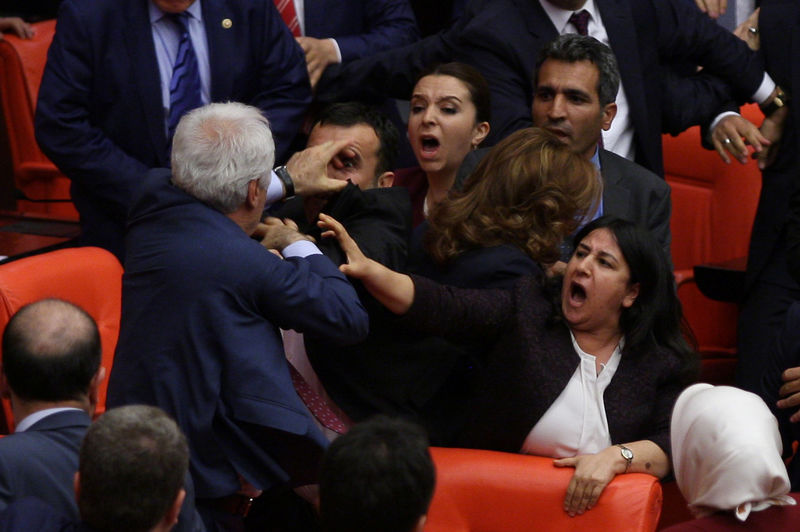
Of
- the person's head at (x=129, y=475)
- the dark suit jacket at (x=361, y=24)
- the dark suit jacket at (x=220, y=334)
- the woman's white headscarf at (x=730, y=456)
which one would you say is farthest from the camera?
the dark suit jacket at (x=361, y=24)

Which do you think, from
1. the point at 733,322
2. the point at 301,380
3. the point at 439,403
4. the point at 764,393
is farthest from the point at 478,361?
the point at 733,322

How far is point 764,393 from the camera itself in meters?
3.12

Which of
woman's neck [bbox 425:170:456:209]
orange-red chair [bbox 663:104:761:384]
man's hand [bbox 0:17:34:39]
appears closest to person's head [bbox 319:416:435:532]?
woman's neck [bbox 425:170:456:209]

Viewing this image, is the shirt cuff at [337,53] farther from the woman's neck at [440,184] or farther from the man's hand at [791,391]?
the man's hand at [791,391]

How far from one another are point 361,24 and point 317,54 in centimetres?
31

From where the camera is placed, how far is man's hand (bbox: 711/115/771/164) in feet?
13.9

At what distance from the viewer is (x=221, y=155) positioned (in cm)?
276

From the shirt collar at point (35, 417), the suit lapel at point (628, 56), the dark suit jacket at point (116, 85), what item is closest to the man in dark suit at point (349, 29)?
the dark suit jacket at point (116, 85)

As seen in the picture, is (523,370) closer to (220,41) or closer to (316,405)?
(316,405)

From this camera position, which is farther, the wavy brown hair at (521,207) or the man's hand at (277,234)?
the wavy brown hair at (521,207)

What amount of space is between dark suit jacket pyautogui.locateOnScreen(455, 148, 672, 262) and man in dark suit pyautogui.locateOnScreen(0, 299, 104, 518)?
1.50 metres

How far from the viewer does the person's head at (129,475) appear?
6.88 feet

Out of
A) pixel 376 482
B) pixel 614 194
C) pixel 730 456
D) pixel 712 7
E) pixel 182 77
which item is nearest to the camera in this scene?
pixel 376 482

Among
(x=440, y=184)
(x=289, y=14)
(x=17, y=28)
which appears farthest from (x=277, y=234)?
(x=17, y=28)
